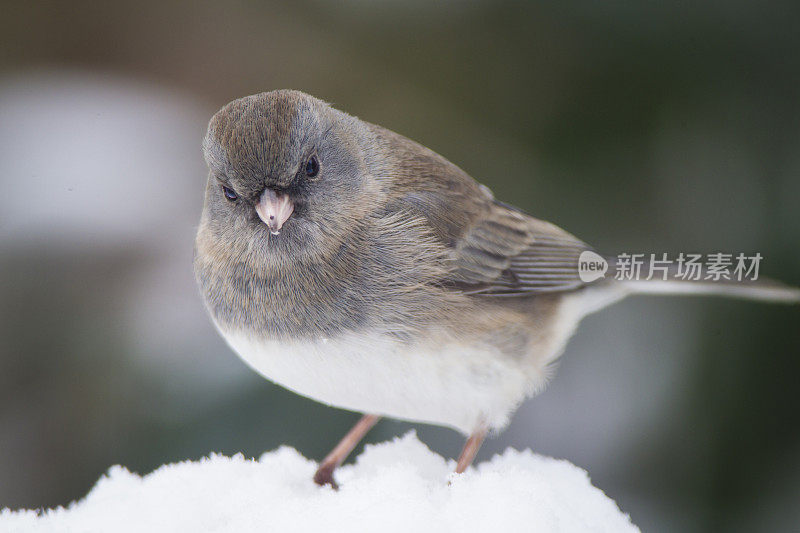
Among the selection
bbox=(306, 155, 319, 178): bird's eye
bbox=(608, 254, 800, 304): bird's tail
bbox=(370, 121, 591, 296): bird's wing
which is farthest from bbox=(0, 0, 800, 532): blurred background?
bbox=(306, 155, 319, 178): bird's eye

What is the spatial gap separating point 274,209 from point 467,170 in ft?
1.89

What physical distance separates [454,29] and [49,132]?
2.52 ft

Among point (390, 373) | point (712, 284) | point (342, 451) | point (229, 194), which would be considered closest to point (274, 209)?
point (229, 194)

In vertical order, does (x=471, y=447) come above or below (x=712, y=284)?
below

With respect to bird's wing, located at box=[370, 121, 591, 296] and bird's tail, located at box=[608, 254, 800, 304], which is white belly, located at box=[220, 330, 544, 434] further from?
bird's tail, located at box=[608, 254, 800, 304]

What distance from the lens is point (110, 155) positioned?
1.32 meters

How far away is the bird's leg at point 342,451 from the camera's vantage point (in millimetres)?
1204

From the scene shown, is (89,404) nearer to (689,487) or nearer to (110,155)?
(110,155)

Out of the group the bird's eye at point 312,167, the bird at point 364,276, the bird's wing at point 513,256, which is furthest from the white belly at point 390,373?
the bird's eye at point 312,167

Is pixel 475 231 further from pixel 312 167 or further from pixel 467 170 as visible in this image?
pixel 312 167

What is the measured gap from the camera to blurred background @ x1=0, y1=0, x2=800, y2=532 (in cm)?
122

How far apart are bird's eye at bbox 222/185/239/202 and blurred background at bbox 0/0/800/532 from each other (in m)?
0.33

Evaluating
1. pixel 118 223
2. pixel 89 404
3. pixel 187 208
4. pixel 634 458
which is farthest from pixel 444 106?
pixel 89 404

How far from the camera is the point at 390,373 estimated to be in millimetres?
979
